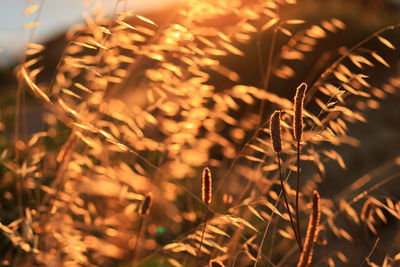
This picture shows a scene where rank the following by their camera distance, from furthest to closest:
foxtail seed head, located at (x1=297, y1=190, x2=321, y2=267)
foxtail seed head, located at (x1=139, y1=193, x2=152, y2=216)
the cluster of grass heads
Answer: the cluster of grass heads, foxtail seed head, located at (x1=139, y1=193, x2=152, y2=216), foxtail seed head, located at (x1=297, y1=190, x2=321, y2=267)

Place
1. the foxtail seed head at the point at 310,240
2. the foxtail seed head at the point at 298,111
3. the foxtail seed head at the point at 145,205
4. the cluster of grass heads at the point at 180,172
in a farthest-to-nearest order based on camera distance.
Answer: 1. the cluster of grass heads at the point at 180,172
2. the foxtail seed head at the point at 145,205
3. the foxtail seed head at the point at 298,111
4. the foxtail seed head at the point at 310,240

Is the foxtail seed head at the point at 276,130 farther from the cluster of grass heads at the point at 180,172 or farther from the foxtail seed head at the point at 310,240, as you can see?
the foxtail seed head at the point at 310,240

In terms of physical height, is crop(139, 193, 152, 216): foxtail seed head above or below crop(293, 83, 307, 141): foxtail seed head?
below

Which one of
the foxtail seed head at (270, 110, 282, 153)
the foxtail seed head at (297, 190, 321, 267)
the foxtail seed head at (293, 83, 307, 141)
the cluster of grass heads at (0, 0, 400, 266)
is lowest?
the cluster of grass heads at (0, 0, 400, 266)

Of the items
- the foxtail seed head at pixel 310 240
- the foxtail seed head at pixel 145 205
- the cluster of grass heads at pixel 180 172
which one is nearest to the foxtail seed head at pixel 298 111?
the cluster of grass heads at pixel 180 172

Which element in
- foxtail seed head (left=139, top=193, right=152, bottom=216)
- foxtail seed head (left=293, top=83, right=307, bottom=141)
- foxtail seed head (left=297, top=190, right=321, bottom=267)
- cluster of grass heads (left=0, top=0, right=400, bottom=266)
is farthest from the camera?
cluster of grass heads (left=0, top=0, right=400, bottom=266)

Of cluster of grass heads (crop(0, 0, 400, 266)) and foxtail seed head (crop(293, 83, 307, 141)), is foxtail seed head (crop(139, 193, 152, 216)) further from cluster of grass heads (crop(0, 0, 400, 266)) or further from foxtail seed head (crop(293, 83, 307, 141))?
foxtail seed head (crop(293, 83, 307, 141))

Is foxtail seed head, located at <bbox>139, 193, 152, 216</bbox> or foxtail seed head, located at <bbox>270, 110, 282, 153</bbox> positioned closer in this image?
foxtail seed head, located at <bbox>270, 110, 282, 153</bbox>

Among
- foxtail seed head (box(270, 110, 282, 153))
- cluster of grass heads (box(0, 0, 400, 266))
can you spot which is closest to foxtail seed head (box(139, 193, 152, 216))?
cluster of grass heads (box(0, 0, 400, 266))

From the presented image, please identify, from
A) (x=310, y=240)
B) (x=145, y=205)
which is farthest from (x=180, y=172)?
(x=310, y=240)
